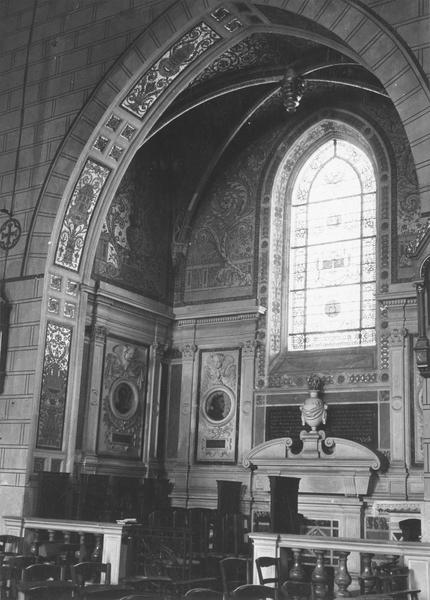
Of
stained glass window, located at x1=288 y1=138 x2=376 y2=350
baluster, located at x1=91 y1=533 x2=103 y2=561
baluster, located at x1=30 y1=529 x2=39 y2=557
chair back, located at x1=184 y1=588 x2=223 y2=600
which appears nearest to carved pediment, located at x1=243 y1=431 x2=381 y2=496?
stained glass window, located at x1=288 y1=138 x2=376 y2=350

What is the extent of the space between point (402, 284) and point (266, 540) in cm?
662

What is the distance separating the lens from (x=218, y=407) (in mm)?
16516

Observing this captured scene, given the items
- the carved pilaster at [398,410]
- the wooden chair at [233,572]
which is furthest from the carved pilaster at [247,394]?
the wooden chair at [233,572]

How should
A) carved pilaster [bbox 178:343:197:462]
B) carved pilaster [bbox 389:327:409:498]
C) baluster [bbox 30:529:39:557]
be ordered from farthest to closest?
1. carved pilaster [bbox 178:343:197:462]
2. carved pilaster [bbox 389:327:409:498]
3. baluster [bbox 30:529:39:557]

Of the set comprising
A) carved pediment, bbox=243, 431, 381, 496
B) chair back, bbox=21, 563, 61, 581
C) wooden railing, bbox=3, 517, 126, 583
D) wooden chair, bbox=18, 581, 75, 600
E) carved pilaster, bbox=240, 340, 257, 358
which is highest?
carved pilaster, bbox=240, 340, 257, 358

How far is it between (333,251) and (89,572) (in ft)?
26.9

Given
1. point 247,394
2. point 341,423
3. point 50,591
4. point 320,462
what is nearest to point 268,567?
point 50,591

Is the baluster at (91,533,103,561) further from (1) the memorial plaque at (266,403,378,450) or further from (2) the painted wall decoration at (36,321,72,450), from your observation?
(1) the memorial plaque at (266,403,378,450)

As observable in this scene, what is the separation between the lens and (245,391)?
53.1 ft

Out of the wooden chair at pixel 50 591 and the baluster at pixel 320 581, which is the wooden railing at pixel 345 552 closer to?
the baluster at pixel 320 581

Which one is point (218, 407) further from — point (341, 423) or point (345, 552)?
point (345, 552)

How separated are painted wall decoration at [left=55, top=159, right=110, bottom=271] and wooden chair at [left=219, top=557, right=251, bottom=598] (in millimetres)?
5765

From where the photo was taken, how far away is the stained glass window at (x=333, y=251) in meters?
15.8

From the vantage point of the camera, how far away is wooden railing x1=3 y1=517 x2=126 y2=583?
10.9 meters
